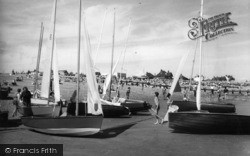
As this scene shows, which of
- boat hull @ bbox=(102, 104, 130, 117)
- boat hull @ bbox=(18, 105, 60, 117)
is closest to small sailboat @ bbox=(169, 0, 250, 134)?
boat hull @ bbox=(102, 104, 130, 117)

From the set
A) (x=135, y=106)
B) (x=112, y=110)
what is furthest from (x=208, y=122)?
(x=135, y=106)

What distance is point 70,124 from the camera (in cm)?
1225

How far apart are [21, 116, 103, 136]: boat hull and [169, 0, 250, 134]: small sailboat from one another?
423 cm

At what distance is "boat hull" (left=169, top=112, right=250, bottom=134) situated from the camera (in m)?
13.6

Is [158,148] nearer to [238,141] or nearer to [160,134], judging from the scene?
[160,134]

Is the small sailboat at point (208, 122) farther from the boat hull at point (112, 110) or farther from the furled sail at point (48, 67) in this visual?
the furled sail at point (48, 67)

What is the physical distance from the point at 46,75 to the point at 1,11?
944 centimetres

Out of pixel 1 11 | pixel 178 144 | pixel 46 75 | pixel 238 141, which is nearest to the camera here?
pixel 1 11

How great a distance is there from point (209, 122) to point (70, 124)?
6982mm

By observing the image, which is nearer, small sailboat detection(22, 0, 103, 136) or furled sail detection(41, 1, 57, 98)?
small sailboat detection(22, 0, 103, 136)

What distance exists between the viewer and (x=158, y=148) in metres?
11.0

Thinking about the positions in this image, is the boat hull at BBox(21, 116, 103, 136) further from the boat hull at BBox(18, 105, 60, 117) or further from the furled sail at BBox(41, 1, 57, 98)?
the furled sail at BBox(41, 1, 57, 98)

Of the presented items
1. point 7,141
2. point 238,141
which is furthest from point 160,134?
point 7,141

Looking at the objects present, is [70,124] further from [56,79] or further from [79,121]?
[56,79]
